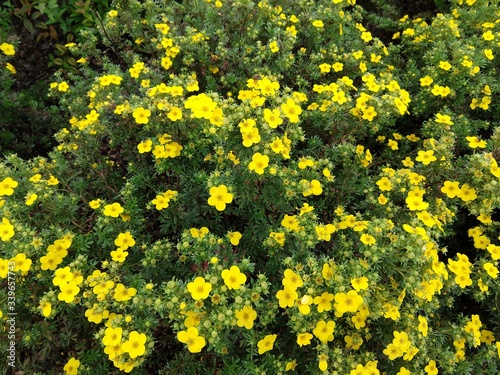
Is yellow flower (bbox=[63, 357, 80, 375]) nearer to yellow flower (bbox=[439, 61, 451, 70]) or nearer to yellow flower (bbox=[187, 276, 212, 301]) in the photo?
yellow flower (bbox=[187, 276, 212, 301])

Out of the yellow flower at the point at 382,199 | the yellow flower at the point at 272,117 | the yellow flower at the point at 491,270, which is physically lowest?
the yellow flower at the point at 491,270

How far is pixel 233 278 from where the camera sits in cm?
203

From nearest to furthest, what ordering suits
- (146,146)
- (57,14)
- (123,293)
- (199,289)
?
(199,289) → (123,293) → (146,146) → (57,14)

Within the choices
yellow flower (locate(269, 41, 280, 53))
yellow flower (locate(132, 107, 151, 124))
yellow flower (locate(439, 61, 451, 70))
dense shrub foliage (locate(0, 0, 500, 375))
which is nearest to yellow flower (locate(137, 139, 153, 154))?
dense shrub foliage (locate(0, 0, 500, 375))

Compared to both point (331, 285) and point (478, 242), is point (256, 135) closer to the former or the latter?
point (331, 285)

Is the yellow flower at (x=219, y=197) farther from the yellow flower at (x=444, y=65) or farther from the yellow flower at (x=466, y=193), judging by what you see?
the yellow flower at (x=444, y=65)

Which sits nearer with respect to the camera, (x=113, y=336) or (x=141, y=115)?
(x=113, y=336)

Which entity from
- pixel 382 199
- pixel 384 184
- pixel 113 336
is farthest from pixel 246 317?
pixel 384 184

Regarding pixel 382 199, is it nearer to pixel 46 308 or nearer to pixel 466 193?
pixel 466 193

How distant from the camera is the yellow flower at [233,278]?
200cm

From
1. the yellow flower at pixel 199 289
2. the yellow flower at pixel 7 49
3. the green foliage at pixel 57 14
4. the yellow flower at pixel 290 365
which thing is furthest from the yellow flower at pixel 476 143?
the yellow flower at pixel 7 49

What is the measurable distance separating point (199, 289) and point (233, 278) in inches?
7.1

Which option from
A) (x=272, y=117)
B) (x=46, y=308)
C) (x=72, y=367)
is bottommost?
(x=72, y=367)

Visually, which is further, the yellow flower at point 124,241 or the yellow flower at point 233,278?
the yellow flower at point 124,241
